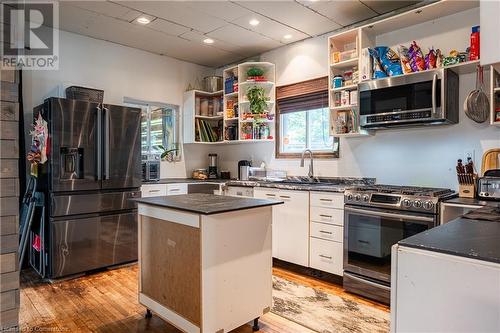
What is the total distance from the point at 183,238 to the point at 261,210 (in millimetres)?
569

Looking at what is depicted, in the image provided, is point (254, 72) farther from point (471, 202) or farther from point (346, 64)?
point (471, 202)

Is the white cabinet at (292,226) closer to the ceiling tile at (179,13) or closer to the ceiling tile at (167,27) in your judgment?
the ceiling tile at (179,13)

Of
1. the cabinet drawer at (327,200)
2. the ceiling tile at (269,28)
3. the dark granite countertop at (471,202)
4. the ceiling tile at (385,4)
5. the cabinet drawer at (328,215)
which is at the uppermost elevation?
the ceiling tile at (269,28)

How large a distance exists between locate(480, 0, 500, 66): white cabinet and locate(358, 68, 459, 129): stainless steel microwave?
1614 millimetres

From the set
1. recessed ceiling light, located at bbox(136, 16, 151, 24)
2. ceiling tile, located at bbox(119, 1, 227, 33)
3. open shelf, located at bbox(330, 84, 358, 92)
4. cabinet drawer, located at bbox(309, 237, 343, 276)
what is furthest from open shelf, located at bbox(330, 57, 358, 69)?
recessed ceiling light, located at bbox(136, 16, 151, 24)

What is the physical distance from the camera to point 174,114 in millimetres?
5047

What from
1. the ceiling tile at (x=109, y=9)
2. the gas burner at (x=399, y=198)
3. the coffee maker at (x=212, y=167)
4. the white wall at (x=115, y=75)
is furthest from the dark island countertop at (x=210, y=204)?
the coffee maker at (x=212, y=167)

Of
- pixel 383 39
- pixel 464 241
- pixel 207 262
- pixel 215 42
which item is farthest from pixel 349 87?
pixel 464 241

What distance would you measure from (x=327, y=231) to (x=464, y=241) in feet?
6.81

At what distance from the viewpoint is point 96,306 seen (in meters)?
2.67

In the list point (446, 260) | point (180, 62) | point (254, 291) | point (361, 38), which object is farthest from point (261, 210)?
point (180, 62)

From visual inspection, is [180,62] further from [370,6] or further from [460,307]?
[460,307]

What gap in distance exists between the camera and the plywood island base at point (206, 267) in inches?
79.0

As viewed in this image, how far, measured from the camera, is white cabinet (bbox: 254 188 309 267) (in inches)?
133
